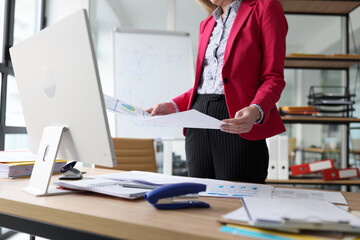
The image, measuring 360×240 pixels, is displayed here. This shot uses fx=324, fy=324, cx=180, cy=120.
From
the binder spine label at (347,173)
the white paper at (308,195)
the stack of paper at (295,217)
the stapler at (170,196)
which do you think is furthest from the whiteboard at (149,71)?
the stack of paper at (295,217)

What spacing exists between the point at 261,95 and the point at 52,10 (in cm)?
295

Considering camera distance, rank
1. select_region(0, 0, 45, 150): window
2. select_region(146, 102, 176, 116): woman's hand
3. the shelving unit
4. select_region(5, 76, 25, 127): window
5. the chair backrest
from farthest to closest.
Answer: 1. the shelving unit
2. select_region(5, 76, 25, 127): window
3. select_region(0, 0, 45, 150): window
4. the chair backrest
5. select_region(146, 102, 176, 116): woman's hand

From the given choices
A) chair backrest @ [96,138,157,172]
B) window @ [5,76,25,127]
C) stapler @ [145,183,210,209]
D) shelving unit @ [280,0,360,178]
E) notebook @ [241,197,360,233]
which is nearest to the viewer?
notebook @ [241,197,360,233]

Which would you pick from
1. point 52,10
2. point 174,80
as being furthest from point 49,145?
point 52,10

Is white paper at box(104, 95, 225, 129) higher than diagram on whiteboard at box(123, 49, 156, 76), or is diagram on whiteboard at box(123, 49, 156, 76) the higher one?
diagram on whiteboard at box(123, 49, 156, 76)

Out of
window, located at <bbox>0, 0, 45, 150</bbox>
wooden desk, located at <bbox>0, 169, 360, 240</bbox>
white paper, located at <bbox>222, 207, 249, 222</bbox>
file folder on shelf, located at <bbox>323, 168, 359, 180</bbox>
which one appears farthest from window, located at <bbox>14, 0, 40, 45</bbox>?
file folder on shelf, located at <bbox>323, 168, 359, 180</bbox>

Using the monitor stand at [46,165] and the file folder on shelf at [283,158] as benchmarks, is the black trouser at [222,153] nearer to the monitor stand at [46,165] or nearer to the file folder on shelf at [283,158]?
the monitor stand at [46,165]

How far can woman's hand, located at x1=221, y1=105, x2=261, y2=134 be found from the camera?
3.00 ft

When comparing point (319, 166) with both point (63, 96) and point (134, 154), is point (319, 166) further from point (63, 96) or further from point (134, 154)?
point (63, 96)

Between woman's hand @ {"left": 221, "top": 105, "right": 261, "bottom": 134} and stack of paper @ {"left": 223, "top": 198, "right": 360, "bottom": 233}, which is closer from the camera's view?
stack of paper @ {"left": 223, "top": 198, "right": 360, "bottom": 233}

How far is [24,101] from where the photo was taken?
102 centimetres

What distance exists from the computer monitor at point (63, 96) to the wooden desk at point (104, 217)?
78 mm

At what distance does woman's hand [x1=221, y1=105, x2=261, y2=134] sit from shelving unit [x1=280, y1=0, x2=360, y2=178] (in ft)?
5.82

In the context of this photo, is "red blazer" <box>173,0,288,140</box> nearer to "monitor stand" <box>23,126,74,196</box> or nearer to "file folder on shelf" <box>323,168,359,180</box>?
"monitor stand" <box>23,126,74,196</box>
